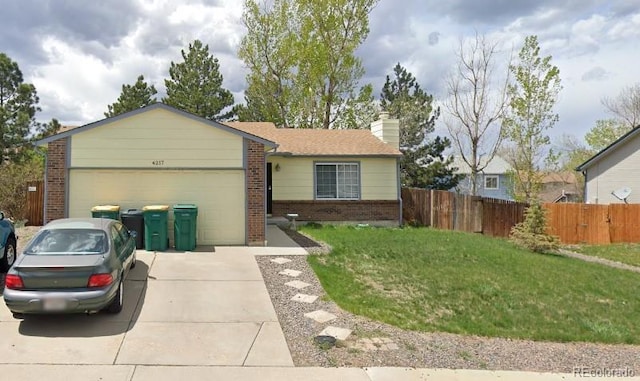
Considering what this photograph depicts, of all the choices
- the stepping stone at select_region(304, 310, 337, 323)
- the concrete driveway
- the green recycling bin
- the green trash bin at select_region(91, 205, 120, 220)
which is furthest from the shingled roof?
the stepping stone at select_region(304, 310, 337, 323)

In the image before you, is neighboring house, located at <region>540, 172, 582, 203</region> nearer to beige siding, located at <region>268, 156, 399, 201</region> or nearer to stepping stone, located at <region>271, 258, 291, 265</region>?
→ beige siding, located at <region>268, 156, 399, 201</region>

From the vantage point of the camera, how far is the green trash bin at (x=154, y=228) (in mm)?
10812

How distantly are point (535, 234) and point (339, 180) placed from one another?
7.07 m

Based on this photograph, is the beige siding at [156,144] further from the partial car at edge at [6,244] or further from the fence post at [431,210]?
the fence post at [431,210]

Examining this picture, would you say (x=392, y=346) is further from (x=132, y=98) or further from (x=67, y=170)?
(x=132, y=98)

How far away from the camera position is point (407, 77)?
34188mm

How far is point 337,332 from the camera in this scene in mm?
6316

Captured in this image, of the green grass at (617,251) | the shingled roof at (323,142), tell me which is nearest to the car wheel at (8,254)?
the shingled roof at (323,142)

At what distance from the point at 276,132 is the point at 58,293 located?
1416 centimetres

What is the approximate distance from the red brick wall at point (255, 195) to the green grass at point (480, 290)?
2.08 m

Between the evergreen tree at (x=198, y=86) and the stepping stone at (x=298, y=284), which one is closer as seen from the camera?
the stepping stone at (x=298, y=284)

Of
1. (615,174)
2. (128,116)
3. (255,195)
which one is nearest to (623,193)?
(615,174)

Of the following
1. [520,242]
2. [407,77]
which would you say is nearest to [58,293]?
[520,242]

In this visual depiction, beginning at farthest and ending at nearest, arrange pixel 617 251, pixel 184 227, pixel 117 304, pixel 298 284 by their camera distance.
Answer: pixel 617 251 → pixel 184 227 → pixel 298 284 → pixel 117 304
